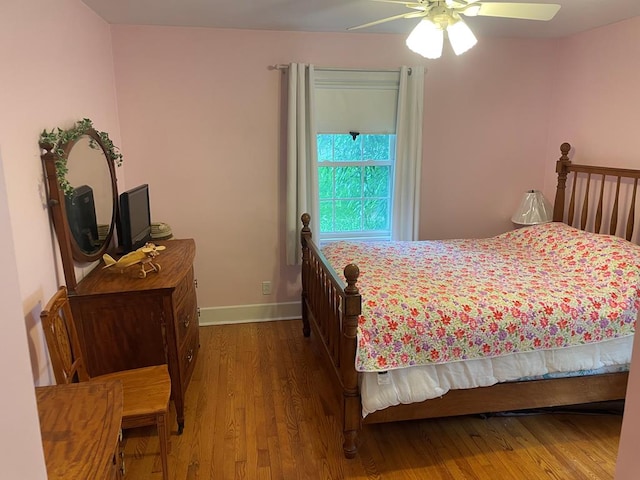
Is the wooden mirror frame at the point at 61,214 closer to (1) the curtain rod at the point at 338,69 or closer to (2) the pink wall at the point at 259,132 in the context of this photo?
(2) the pink wall at the point at 259,132

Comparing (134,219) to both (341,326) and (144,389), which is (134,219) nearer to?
(144,389)

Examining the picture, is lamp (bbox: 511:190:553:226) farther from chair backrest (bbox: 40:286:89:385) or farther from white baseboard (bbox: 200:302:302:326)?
chair backrest (bbox: 40:286:89:385)

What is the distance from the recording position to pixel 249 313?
4082 mm

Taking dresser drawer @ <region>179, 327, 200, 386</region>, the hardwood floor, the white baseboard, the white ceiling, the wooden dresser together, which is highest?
the white ceiling

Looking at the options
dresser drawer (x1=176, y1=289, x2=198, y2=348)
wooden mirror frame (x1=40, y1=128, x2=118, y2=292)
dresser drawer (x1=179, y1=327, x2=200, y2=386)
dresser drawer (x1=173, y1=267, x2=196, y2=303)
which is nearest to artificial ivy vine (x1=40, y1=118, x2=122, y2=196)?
wooden mirror frame (x1=40, y1=128, x2=118, y2=292)

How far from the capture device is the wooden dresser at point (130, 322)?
239 centimetres

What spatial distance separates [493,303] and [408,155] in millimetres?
1770

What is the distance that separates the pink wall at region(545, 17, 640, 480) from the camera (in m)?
3.28

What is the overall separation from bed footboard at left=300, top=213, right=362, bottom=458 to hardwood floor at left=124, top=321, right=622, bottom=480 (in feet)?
0.70

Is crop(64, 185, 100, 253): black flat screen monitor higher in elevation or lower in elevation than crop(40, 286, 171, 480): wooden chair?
higher

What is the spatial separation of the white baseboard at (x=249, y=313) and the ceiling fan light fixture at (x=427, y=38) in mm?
2411

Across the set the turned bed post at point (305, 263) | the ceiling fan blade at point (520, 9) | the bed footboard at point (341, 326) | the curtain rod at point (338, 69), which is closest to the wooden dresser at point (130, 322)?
the bed footboard at point (341, 326)

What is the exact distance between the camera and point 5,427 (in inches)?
28.1

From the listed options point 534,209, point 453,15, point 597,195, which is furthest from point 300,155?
point 597,195
